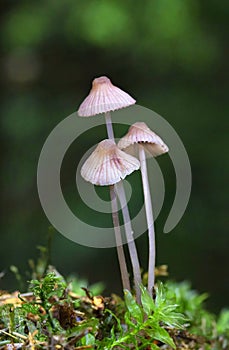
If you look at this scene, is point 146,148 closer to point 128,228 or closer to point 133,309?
point 128,228

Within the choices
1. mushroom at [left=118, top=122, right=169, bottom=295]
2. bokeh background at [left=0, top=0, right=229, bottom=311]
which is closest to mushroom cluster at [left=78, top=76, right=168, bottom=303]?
mushroom at [left=118, top=122, right=169, bottom=295]

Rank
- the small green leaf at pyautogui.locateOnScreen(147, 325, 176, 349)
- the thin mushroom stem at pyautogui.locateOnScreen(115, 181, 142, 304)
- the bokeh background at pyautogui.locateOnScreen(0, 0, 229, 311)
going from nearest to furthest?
the small green leaf at pyautogui.locateOnScreen(147, 325, 176, 349)
the thin mushroom stem at pyautogui.locateOnScreen(115, 181, 142, 304)
the bokeh background at pyautogui.locateOnScreen(0, 0, 229, 311)

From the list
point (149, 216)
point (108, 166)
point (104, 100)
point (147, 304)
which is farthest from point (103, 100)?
point (147, 304)

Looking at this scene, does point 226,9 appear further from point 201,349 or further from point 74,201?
point 201,349

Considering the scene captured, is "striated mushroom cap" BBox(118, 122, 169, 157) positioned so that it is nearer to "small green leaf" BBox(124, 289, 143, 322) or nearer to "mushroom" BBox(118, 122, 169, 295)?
"mushroom" BBox(118, 122, 169, 295)

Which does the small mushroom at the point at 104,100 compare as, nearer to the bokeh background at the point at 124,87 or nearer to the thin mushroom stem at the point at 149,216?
the thin mushroom stem at the point at 149,216

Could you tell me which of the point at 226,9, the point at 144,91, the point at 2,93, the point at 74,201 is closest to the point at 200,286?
the point at 74,201
